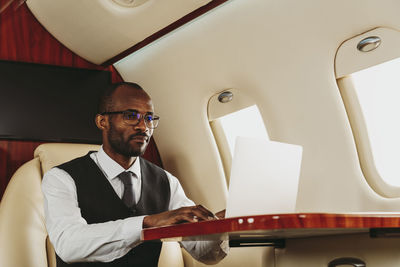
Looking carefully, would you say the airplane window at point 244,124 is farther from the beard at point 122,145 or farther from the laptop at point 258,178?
the laptop at point 258,178

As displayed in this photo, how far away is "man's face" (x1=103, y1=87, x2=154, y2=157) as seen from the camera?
2.66 m

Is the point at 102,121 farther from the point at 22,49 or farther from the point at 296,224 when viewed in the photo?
the point at 296,224

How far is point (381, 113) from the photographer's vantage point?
2.68m

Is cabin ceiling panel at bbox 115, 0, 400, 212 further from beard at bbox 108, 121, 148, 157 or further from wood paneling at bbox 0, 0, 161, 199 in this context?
beard at bbox 108, 121, 148, 157

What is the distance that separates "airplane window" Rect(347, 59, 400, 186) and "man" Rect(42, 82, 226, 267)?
977mm

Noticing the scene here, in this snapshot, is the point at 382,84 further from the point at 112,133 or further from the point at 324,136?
the point at 112,133

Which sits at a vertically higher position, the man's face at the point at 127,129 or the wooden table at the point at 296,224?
the man's face at the point at 127,129

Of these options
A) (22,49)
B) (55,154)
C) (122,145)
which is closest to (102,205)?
(122,145)

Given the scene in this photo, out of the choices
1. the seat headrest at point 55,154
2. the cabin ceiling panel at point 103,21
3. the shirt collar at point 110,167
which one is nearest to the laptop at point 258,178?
the shirt collar at point 110,167

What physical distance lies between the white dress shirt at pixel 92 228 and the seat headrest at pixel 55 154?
0.43 meters

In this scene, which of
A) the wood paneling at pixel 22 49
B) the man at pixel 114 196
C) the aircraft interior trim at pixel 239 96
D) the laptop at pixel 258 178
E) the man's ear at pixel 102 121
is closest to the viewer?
the laptop at pixel 258 178

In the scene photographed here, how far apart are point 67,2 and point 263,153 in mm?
2096

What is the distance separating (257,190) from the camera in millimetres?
1564

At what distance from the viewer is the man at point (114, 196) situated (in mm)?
2043
